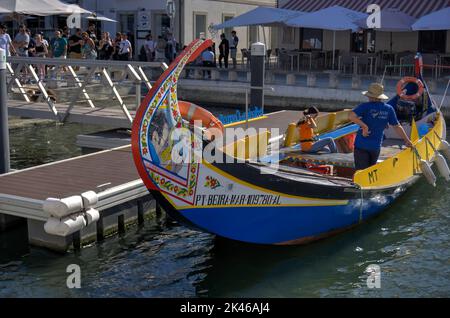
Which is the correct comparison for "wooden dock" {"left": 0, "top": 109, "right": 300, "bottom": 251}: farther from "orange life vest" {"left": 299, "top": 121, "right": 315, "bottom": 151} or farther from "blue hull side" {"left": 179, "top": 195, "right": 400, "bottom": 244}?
"orange life vest" {"left": 299, "top": 121, "right": 315, "bottom": 151}

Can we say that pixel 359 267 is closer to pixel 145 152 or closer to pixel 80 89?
pixel 145 152

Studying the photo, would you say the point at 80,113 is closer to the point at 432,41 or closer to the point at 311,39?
the point at 432,41

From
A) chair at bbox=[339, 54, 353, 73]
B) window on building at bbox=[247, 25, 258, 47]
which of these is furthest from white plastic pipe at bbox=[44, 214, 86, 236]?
window on building at bbox=[247, 25, 258, 47]

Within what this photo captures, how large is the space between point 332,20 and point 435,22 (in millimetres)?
3476

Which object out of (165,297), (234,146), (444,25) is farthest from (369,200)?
(444,25)

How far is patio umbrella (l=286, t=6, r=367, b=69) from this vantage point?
2195 centimetres

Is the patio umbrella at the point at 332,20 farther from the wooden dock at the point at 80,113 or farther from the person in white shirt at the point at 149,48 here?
the wooden dock at the point at 80,113

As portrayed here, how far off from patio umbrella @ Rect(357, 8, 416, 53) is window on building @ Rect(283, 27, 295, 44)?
297 inches

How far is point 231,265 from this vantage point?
27.4 ft

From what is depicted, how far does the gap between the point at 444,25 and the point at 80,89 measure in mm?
12175

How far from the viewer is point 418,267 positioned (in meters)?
8.34

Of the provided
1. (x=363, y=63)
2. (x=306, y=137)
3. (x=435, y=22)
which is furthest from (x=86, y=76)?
(x=363, y=63)

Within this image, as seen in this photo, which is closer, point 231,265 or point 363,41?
point 231,265

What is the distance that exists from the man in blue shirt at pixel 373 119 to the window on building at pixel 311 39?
824 inches
